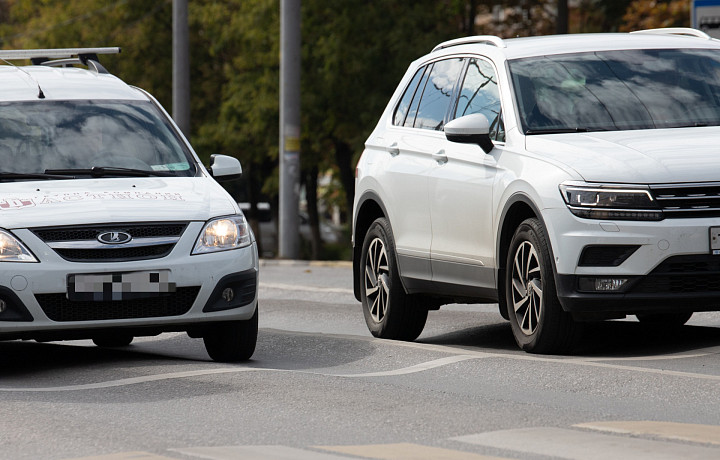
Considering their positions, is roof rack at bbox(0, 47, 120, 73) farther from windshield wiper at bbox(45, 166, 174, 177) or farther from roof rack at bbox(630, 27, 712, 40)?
roof rack at bbox(630, 27, 712, 40)

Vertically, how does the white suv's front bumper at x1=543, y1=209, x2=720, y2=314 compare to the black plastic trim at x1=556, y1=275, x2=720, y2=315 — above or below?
above

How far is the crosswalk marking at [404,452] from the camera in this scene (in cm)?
537

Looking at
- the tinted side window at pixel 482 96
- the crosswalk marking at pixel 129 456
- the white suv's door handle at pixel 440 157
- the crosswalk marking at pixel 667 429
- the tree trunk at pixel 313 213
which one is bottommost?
the tree trunk at pixel 313 213

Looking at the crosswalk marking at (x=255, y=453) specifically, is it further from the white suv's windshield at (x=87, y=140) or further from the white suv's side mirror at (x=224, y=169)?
the white suv's side mirror at (x=224, y=169)

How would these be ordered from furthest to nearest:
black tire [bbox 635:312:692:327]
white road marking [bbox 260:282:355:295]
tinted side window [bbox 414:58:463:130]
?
white road marking [bbox 260:282:355:295], black tire [bbox 635:312:692:327], tinted side window [bbox 414:58:463:130]

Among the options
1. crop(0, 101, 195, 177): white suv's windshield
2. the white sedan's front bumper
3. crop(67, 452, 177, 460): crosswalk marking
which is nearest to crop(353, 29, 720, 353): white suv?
the white sedan's front bumper

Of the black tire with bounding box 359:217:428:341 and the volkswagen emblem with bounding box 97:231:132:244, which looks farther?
the black tire with bounding box 359:217:428:341

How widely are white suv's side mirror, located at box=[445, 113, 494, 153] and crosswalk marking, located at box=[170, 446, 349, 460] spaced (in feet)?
11.2

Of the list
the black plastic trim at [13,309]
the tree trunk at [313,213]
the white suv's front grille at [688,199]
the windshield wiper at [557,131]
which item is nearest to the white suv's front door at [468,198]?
the windshield wiper at [557,131]

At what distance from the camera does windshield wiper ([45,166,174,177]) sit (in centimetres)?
885

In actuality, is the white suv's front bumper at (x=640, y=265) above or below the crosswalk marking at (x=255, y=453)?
above

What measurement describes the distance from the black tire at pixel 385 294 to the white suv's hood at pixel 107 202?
5.02 ft

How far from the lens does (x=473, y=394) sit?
7043 millimetres

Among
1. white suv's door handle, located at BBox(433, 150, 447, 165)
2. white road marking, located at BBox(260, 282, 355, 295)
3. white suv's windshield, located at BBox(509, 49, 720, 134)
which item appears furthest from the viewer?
white road marking, located at BBox(260, 282, 355, 295)
